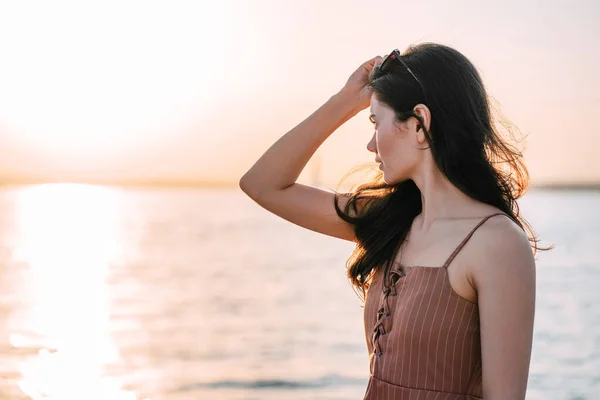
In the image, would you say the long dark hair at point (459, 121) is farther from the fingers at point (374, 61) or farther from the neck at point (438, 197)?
the fingers at point (374, 61)

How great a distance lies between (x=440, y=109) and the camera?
2354 mm

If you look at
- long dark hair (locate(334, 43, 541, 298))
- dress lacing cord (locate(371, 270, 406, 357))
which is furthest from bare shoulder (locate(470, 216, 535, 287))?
dress lacing cord (locate(371, 270, 406, 357))

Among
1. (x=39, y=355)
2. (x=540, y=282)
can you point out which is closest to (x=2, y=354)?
(x=39, y=355)

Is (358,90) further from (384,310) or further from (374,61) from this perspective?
(384,310)

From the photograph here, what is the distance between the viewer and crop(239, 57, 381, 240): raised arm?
112 inches

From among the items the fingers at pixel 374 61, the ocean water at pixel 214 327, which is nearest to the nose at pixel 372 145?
the fingers at pixel 374 61

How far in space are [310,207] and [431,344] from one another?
0.73 metres

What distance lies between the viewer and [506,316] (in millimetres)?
2156

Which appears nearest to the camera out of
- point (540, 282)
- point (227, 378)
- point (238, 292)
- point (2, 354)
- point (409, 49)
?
point (409, 49)

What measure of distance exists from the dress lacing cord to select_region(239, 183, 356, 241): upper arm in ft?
1.26

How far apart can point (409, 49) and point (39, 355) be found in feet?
29.3

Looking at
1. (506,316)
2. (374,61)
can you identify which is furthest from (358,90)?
(506,316)

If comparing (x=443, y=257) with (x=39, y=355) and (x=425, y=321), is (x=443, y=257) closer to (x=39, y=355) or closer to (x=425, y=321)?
(x=425, y=321)

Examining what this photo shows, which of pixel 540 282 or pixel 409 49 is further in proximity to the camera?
pixel 540 282
